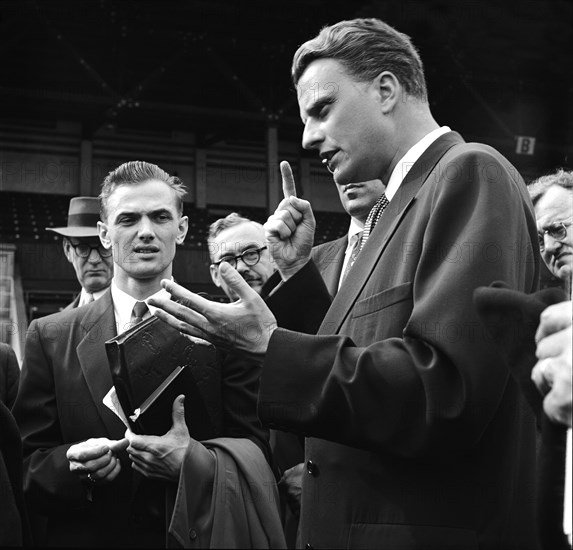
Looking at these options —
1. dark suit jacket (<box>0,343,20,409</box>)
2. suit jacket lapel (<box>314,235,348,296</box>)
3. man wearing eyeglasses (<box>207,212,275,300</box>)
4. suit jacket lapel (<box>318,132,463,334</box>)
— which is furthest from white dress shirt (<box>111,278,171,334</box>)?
suit jacket lapel (<box>318,132,463,334</box>)

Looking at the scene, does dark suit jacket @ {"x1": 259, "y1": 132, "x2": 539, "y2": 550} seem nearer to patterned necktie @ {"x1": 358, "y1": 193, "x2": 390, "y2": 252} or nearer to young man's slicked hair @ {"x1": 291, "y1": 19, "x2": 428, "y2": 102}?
patterned necktie @ {"x1": 358, "y1": 193, "x2": 390, "y2": 252}

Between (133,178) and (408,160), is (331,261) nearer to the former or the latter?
(133,178)

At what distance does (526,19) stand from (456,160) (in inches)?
513

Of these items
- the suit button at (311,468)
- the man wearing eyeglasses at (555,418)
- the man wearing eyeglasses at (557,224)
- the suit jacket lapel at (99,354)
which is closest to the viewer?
the man wearing eyeglasses at (555,418)

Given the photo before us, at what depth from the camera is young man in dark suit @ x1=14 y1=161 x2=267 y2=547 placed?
7.31 ft

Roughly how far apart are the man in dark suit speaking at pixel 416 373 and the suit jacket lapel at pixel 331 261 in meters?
1.10

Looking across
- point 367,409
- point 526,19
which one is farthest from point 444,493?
point 526,19

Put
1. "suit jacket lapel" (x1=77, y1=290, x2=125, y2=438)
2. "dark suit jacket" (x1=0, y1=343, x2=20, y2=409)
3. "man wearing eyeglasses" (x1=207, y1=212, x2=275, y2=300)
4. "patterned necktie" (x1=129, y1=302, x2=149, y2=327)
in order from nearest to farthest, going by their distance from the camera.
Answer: "suit jacket lapel" (x1=77, y1=290, x2=125, y2=438), "patterned necktie" (x1=129, y1=302, x2=149, y2=327), "dark suit jacket" (x1=0, y1=343, x2=20, y2=409), "man wearing eyeglasses" (x1=207, y1=212, x2=275, y2=300)

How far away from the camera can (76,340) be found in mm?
2590

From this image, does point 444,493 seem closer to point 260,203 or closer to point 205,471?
point 205,471

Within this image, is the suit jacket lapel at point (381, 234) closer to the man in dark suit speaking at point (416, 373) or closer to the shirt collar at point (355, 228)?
the man in dark suit speaking at point (416, 373)

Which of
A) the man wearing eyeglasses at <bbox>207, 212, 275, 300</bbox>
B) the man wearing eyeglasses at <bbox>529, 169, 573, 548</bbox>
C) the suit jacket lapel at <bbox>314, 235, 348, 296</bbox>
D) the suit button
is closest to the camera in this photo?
the man wearing eyeglasses at <bbox>529, 169, 573, 548</bbox>

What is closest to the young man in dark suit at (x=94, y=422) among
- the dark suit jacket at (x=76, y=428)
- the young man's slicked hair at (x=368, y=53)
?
the dark suit jacket at (x=76, y=428)

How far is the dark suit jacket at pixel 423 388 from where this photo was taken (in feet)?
4.83
